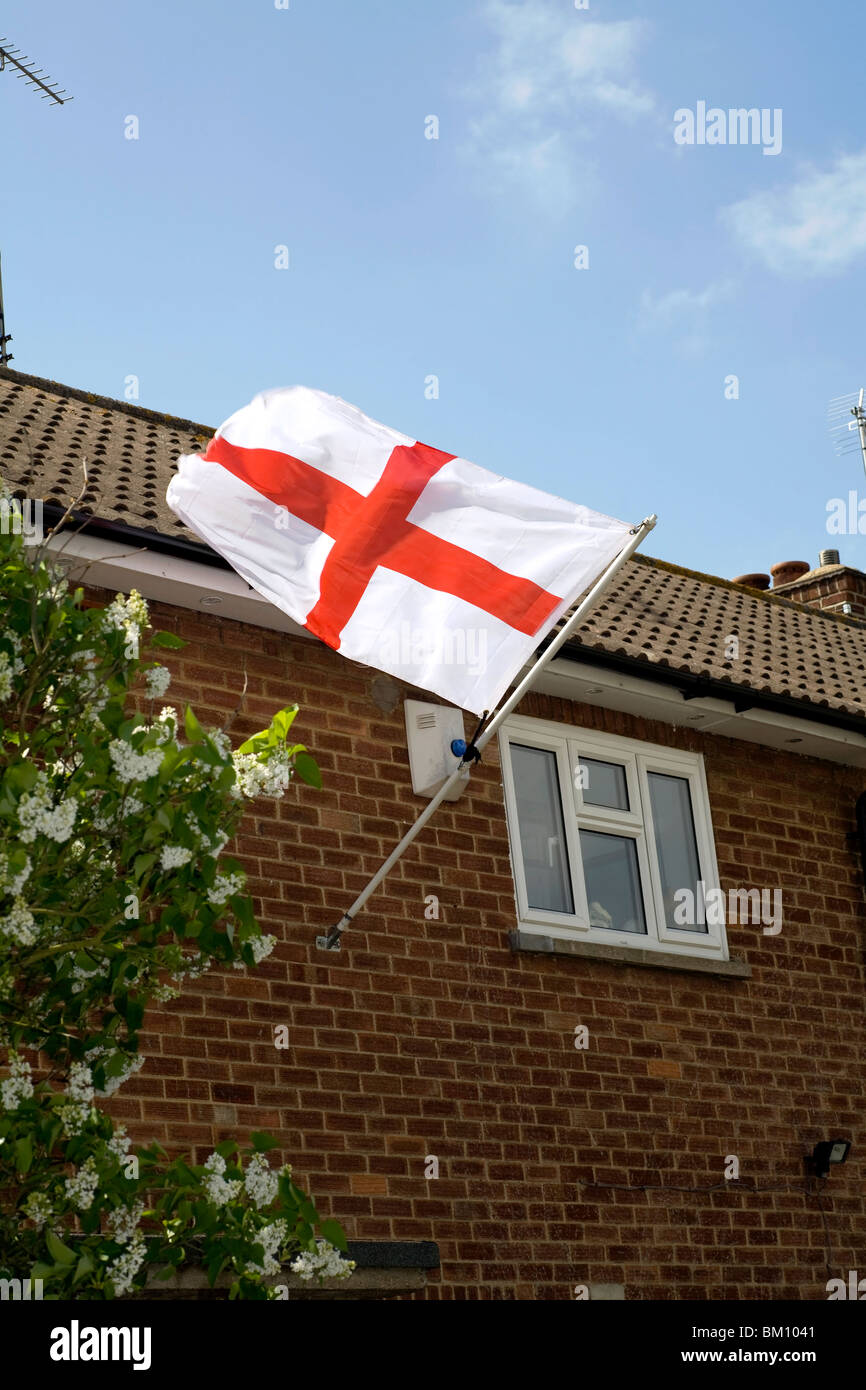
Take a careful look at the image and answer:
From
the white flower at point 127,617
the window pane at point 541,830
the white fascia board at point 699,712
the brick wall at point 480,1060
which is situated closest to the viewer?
the white flower at point 127,617

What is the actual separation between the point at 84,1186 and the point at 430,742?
507 cm

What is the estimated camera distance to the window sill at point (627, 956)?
33.1 ft

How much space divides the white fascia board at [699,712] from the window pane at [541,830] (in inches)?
→ 17.8

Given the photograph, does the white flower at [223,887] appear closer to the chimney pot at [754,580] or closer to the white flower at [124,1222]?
the white flower at [124,1222]

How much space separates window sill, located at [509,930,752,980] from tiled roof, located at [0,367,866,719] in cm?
168

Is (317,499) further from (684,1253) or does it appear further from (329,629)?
(684,1253)

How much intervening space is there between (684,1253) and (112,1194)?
5.75m

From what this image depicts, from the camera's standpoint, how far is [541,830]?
1070 centimetres

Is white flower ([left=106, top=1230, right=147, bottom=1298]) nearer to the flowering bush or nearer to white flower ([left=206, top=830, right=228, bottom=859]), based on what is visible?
the flowering bush

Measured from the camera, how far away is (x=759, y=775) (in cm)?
1211

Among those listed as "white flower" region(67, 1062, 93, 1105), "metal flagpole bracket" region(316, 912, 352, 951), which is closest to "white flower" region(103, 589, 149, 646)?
"white flower" region(67, 1062, 93, 1105)

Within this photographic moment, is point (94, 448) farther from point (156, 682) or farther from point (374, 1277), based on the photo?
point (156, 682)

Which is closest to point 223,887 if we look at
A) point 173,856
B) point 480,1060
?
point 173,856

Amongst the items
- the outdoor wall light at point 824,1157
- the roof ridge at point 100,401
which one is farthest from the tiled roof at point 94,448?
the outdoor wall light at point 824,1157
